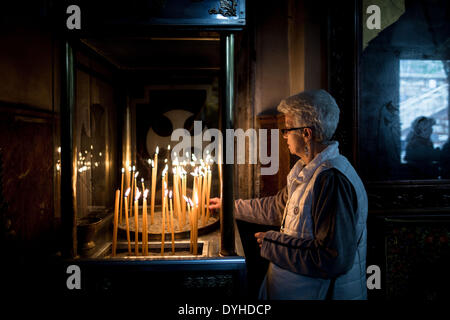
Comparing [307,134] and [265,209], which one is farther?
[265,209]

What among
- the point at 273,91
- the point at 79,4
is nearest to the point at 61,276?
the point at 79,4

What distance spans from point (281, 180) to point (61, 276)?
1.58 m

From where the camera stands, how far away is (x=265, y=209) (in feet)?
5.73

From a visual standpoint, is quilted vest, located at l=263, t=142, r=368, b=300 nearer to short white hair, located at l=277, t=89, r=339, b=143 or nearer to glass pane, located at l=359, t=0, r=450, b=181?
short white hair, located at l=277, t=89, r=339, b=143

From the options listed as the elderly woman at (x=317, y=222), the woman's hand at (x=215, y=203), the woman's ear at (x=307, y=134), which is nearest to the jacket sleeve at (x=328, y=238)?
the elderly woman at (x=317, y=222)

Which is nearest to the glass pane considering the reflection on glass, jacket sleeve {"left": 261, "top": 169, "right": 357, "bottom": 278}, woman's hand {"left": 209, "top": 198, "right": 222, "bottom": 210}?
the reflection on glass

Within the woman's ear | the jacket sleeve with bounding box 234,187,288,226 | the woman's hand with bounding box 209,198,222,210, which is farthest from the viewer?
the woman's hand with bounding box 209,198,222,210

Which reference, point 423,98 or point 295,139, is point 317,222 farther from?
point 423,98

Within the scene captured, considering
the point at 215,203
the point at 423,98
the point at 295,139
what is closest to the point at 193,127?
the point at 215,203

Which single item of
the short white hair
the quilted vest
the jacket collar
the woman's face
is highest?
the short white hair

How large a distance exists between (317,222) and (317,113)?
0.55 meters

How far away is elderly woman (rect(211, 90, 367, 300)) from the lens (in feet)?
3.52

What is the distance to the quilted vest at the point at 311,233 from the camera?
46.0 inches

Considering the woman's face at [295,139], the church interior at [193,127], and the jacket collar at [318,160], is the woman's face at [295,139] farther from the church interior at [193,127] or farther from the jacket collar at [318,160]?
the church interior at [193,127]
